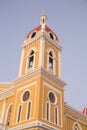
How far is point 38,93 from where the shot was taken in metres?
19.7

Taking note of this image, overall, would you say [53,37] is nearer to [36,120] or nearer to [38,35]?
[38,35]

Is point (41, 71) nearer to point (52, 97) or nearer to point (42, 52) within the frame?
point (42, 52)

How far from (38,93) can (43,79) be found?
1.78 metres

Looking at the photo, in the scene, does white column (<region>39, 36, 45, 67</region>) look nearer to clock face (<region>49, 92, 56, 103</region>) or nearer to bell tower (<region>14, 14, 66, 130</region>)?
bell tower (<region>14, 14, 66, 130</region>)

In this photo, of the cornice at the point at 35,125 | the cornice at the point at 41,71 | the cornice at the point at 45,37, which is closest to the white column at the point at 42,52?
the cornice at the point at 45,37

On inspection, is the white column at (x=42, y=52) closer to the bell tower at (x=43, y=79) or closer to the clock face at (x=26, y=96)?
the bell tower at (x=43, y=79)

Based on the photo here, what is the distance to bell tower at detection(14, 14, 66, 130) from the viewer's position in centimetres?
1918

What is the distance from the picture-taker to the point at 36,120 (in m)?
18.2

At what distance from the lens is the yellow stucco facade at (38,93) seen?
19359mm

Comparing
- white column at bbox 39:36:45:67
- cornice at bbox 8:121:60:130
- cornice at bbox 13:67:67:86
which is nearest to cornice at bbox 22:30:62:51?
white column at bbox 39:36:45:67

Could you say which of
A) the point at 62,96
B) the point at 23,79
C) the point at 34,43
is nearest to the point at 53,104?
the point at 62,96

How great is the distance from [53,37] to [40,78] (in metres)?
7.57

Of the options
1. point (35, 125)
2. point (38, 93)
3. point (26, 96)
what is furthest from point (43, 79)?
point (35, 125)

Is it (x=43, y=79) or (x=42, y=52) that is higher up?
(x=42, y=52)
